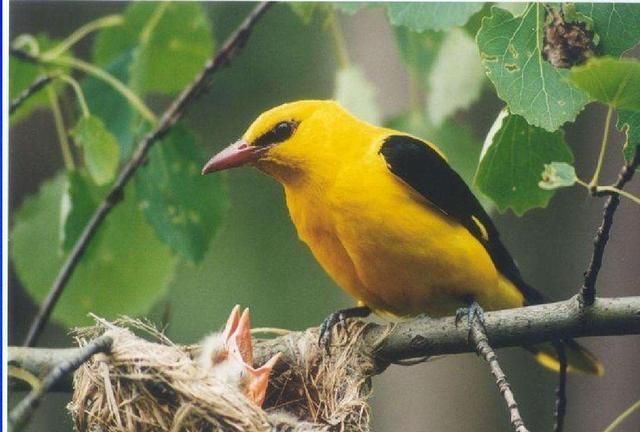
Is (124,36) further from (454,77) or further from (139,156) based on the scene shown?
(454,77)

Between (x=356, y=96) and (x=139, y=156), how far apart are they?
0.51 metres

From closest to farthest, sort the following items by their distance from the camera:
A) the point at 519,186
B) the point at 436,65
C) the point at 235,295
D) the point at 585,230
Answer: the point at 519,186 < the point at 436,65 < the point at 585,230 < the point at 235,295

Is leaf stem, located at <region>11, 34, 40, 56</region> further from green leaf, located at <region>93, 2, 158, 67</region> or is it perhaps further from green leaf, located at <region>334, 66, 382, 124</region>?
green leaf, located at <region>334, 66, 382, 124</region>

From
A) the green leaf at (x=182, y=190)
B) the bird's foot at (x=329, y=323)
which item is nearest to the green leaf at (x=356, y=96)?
the green leaf at (x=182, y=190)

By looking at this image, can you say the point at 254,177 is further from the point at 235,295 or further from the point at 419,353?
the point at 419,353

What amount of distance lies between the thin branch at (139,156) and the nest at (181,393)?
256 millimetres

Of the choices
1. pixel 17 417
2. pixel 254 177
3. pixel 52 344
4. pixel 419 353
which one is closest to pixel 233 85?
pixel 254 177

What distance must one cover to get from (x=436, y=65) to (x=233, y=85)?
51.3 inches

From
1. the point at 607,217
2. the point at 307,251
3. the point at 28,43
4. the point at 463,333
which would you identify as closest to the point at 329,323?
the point at 463,333

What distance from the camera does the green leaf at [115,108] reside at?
270cm

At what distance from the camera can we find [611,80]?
5.25ft

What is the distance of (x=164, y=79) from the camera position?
2.79 metres

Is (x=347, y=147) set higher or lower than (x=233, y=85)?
lower

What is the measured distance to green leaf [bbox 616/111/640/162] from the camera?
1866 mm
